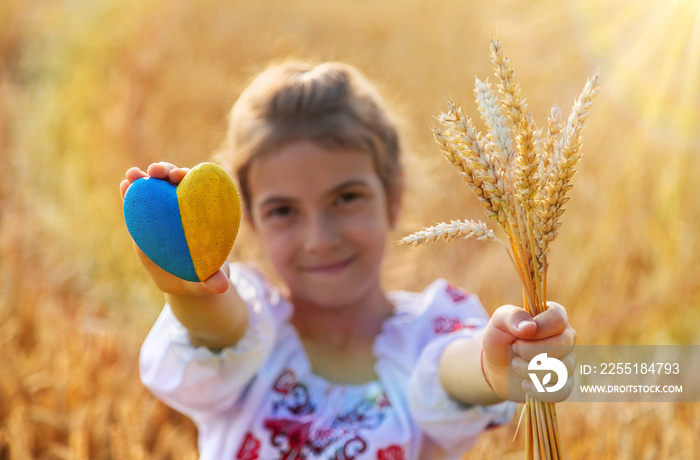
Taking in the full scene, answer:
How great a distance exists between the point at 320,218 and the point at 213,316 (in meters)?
0.49

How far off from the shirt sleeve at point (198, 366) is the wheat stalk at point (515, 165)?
2.83ft

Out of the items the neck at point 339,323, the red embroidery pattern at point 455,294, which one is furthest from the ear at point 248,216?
the red embroidery pattern at point 455,294

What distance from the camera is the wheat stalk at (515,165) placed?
3.25ft

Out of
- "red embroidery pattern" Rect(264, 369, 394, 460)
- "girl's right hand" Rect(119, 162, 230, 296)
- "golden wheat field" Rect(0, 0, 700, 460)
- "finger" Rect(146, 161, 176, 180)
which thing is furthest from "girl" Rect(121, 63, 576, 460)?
"golden wheat field" Rect(0, 0, 700, 460)

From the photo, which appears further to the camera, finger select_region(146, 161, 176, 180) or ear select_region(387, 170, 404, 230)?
ear select_region(387, 170, 404, 230)

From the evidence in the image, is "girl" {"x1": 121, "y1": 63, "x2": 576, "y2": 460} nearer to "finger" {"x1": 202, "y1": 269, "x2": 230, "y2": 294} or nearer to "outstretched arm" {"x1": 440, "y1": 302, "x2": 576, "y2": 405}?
"outstretched arm" {"x1": 440, "y1": 302, "x2": 576, "y2": 405}

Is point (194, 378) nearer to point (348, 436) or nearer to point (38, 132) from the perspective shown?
point (348, 436)

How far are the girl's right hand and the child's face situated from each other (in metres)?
0.51

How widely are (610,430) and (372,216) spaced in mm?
1143

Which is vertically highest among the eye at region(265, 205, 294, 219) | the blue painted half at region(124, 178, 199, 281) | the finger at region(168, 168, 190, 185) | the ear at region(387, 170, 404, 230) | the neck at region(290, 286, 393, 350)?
the ear at region(387, 170, 404, 230)

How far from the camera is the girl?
1.73 meters

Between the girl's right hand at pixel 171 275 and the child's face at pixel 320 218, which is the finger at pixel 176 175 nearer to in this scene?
the girl's right hand at pixel 171 275

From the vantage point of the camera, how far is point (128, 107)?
189 inches

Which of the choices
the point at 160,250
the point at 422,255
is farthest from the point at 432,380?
the point at 422,255
